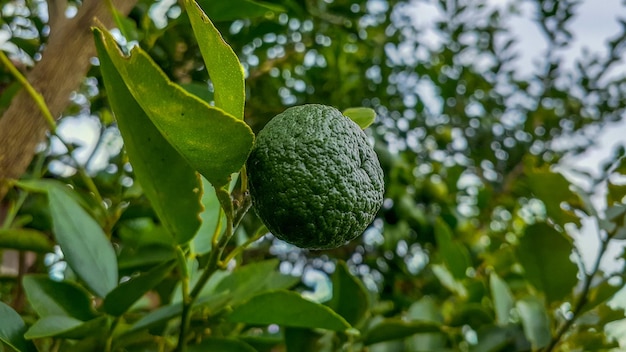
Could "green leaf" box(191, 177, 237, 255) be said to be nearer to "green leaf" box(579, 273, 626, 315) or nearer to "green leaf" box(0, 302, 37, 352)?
"green leaf" box(0, 302, 37, 352)

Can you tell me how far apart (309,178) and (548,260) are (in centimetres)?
43

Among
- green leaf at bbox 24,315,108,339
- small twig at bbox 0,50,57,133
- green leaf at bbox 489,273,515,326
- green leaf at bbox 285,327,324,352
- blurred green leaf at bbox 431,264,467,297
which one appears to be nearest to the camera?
green leaf at bbox 24,315,108,339

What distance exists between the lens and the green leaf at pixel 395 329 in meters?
0.66

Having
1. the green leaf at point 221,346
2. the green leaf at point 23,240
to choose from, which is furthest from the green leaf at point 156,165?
the green leaf at point 23,240

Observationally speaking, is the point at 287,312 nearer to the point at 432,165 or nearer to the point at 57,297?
the point at 57,297

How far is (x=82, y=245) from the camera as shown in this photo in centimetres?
56

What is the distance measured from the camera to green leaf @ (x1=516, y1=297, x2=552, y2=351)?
27.3 inches


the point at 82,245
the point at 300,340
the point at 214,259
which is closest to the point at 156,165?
the point at 214,259

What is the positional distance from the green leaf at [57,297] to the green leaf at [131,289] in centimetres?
6

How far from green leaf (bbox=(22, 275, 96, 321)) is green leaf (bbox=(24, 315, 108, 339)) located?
0.05 m

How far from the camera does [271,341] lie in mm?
652

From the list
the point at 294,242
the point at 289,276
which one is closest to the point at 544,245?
the point at 289,276

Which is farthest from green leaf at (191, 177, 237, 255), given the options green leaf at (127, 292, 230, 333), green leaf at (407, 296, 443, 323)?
green leaf at (407, 296, 443, 323)

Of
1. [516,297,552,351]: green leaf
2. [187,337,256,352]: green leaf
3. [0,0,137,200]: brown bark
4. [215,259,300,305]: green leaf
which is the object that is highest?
[0,0,137,200]: brown bark
